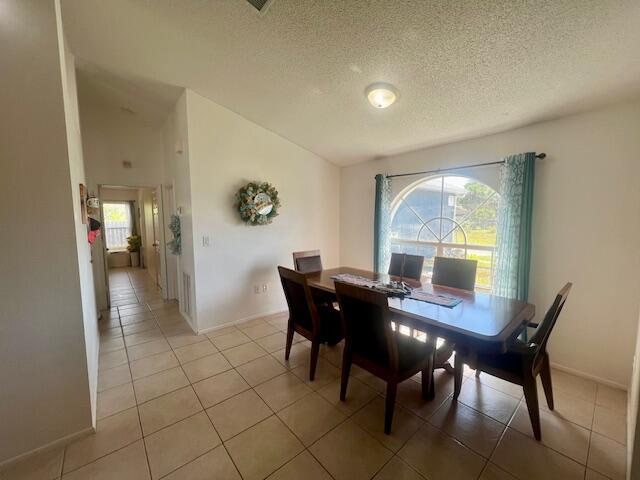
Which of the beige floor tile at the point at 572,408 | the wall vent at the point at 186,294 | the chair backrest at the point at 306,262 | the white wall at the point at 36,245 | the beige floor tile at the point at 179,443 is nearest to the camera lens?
the white wall at the point at 36,245

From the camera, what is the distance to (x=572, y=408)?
195cm

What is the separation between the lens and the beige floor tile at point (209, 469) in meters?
1.43

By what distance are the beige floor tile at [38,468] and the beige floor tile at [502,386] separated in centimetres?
295

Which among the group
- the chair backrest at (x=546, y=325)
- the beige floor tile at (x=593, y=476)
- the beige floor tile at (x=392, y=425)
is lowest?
the beige floor tile at (x=593, y=476)

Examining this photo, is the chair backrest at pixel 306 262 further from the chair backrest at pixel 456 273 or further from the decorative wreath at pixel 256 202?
the chair backrest at pixel 456 273

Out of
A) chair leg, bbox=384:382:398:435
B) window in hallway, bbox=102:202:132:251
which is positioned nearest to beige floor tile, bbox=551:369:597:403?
chair leg, bbox=384:382:398:435

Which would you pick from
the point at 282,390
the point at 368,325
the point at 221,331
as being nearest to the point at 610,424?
the point at 368,325

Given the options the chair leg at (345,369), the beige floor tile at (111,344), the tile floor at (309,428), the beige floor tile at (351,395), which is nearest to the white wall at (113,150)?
the beige floor tile at (111,344)

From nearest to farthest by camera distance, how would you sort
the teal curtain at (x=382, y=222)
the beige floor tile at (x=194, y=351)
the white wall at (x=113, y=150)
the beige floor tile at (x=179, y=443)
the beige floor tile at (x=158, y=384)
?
the beige floor tile at (x=179, y=443), the beige floor tile at (x=158, y=384), the beige floor tile at (x=194, y=351), the white wall at (x=113, y=150), the teal curtain at (x=382, y=222)

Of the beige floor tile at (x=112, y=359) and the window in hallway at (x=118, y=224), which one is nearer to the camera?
the beige floor tile at (x=112, y=359)

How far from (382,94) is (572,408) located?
2865 millimetres

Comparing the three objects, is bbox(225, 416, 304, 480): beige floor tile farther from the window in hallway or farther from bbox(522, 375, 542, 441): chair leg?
the window in hallway

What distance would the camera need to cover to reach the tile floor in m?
1.47

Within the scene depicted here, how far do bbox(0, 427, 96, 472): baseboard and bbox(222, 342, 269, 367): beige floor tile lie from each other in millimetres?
1086
